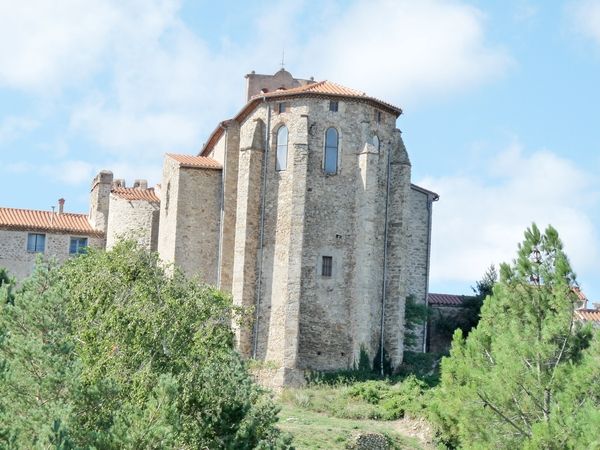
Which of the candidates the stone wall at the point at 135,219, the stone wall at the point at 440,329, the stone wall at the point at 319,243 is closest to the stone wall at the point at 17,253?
the stone wall at the point at 135,219

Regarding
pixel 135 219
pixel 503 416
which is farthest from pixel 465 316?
pixel 503 416

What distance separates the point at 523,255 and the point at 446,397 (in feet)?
16.4

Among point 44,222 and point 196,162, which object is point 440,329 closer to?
point 196,162

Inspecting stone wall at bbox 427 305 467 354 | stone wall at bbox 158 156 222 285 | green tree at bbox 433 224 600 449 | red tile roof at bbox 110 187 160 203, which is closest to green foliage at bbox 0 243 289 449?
green tree at bbox 433 224 600 449

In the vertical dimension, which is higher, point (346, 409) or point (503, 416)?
point (503, 416)

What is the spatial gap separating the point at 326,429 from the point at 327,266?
10832mm

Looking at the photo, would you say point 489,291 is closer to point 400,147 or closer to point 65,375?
point 400,147

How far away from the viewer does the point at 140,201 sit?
63.4 meters

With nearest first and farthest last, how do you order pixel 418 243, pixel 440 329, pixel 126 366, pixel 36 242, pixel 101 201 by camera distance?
pixel 126 366 → pixel 418 243 → pixel 440 329 → pixel 36 242 → pixel 101 201

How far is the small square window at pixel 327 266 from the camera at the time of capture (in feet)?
172

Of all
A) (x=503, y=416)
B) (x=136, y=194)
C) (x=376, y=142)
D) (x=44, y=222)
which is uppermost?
(x=376, y=142)

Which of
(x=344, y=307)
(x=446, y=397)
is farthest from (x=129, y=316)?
(x=344, y=307)

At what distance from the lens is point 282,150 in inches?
2120

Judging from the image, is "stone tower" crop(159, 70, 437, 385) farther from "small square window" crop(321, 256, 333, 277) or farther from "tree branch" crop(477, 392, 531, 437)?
"tree branch" crop(477, 392, 531, 437)
